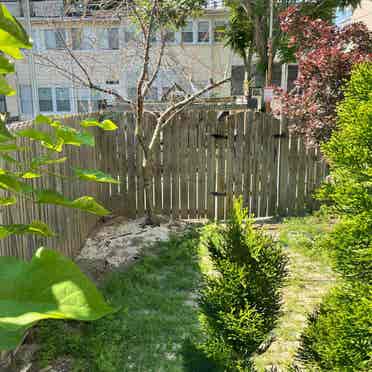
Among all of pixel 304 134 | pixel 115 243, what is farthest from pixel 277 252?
pixel 304 134

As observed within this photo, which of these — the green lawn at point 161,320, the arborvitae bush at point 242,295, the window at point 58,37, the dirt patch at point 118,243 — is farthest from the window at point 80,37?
the arborvitae bush at point 242,295

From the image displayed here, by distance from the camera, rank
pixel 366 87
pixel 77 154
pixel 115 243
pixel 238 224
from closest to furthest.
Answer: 1. pixel 366 87
2. pixel 238 224
3. pixel 77 154
4. pixel 115 243

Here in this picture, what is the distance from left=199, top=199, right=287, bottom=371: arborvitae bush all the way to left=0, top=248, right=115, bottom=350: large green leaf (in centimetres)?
146

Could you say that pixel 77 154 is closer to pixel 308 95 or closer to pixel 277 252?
pixel 308 95

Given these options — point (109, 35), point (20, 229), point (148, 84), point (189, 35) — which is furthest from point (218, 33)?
point (20, 229)

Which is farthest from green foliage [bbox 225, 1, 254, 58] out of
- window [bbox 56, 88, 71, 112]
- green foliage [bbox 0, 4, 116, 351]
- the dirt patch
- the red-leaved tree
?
green foliage [bbox 0, 4, 116, 351]

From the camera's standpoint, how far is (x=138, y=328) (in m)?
3.06

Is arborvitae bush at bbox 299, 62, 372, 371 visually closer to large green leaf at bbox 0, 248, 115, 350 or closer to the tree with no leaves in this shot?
large green leaf at bbox 0, 248, 115, 350

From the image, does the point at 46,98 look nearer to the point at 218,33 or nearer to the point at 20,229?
the point at 218,33

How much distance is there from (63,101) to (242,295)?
18100 mm

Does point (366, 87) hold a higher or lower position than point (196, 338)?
higher

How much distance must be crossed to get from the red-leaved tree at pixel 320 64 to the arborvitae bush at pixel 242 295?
3076mm

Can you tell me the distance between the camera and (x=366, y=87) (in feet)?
5.20

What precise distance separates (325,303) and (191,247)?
122 inches
